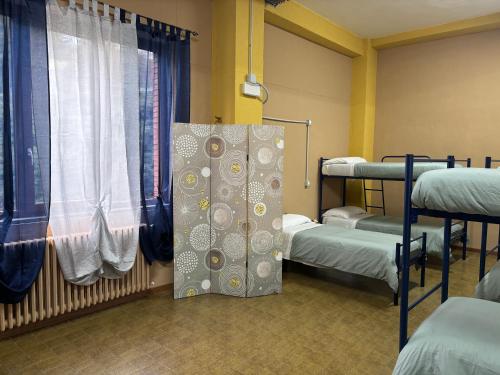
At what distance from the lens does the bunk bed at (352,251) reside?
10.5 ft

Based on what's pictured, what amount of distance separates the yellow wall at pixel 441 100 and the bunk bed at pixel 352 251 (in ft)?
6.52

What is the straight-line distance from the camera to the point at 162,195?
10.6 ft

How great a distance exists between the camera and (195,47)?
3543 millimetres

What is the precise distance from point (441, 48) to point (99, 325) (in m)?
5.34

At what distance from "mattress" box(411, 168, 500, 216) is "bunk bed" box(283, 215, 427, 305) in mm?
1504

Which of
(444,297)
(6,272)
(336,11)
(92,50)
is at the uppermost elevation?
(336,11)

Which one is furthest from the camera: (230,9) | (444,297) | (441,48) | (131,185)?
(441,48)

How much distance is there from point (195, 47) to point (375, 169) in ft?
8.41

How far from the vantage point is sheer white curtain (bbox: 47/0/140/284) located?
2.60 m

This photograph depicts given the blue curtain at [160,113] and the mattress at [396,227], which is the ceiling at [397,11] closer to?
the blue curtain at [160,113]

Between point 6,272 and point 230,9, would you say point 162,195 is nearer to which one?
point 6,272

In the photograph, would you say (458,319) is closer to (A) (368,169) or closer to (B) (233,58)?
(B) (233,58)

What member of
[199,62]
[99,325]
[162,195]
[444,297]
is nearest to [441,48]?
[199,62]

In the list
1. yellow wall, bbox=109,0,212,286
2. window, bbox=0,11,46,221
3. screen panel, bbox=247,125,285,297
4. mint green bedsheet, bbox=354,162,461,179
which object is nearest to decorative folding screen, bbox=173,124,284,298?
screen panel, bbox=247,125,285,297
